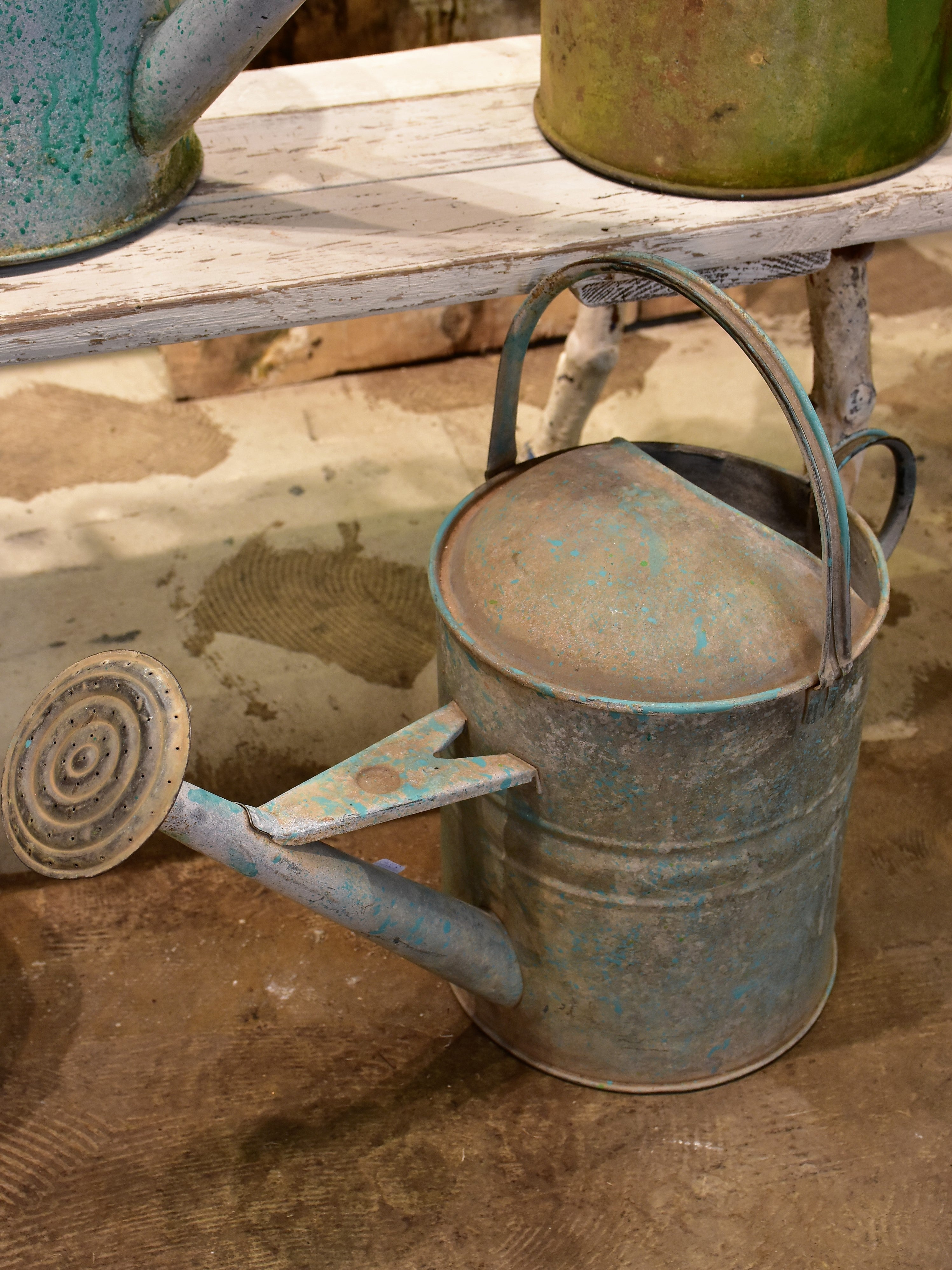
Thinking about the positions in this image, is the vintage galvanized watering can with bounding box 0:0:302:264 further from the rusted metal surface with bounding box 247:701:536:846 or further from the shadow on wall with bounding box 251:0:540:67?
the shadow on wall with bounding box 251:0:540:67

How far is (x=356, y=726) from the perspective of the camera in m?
2.00

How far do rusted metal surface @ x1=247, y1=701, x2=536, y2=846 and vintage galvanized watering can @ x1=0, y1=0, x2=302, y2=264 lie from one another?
0.64 m

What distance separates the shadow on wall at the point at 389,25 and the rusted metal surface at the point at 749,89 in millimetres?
1447

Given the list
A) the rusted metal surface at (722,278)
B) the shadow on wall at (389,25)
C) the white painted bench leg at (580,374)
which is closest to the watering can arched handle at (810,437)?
the rusted metal surface at (722,278)

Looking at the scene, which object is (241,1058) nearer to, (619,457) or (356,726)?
(356,726)

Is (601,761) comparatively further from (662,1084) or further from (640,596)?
(662,1084)

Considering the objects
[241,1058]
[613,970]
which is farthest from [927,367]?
[241,1058]

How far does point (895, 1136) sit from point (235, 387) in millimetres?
2165

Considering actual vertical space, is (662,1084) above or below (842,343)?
below

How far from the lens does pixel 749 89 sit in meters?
1.32

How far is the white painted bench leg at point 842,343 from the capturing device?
1.67m

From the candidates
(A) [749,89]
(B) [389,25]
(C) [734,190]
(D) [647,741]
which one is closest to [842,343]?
(C) [734,190]

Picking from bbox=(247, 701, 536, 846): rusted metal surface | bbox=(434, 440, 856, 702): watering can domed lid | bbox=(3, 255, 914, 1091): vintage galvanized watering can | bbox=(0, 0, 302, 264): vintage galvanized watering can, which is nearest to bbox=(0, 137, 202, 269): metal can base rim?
bbox=(0, 0, 302, 264): vintage galvanized watering can

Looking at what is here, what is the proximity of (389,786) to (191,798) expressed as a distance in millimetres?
196
